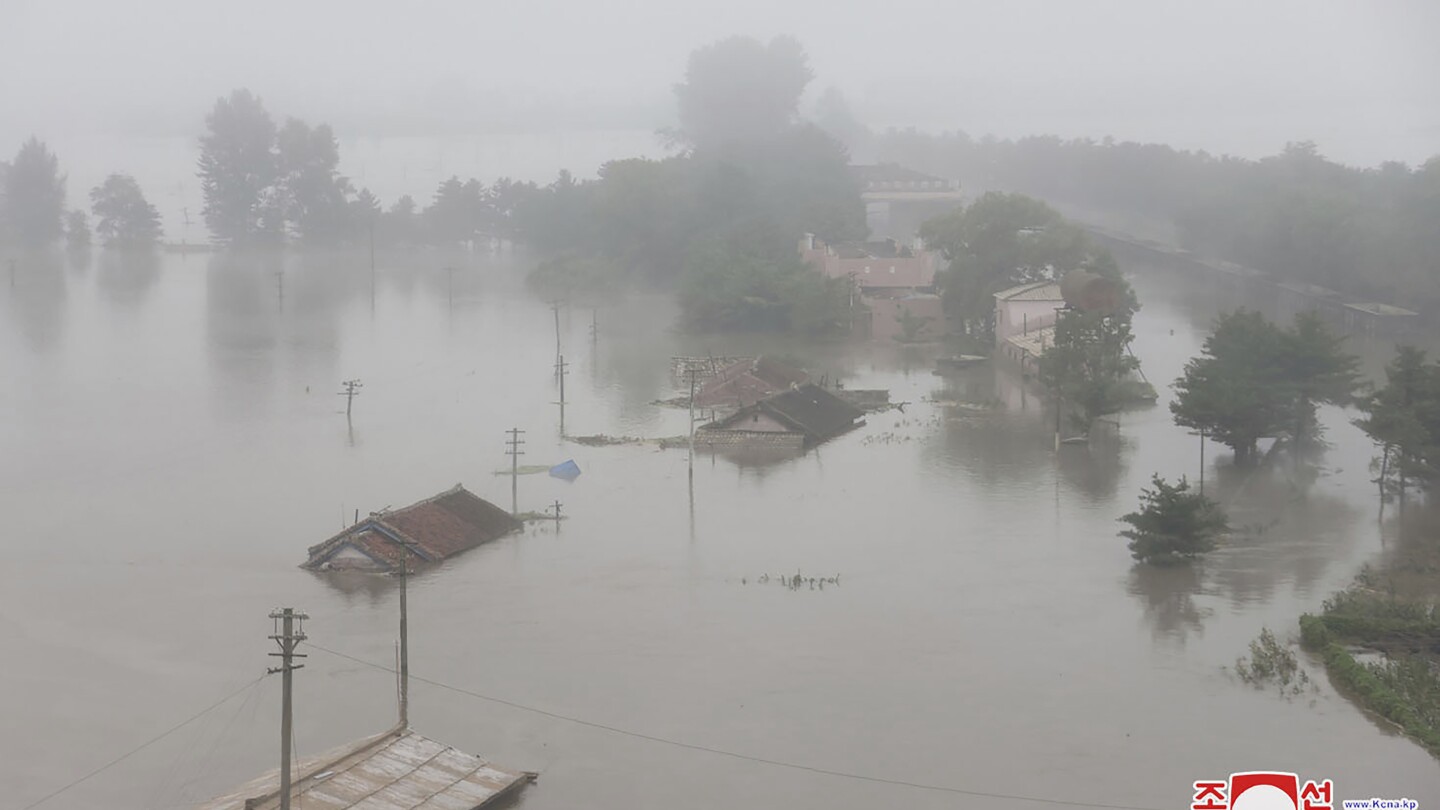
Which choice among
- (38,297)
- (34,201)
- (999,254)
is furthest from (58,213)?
(999,254)

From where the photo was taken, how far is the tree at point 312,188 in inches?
1698

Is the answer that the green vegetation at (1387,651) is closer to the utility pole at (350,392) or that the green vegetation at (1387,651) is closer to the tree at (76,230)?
the utility pole at (350,392)

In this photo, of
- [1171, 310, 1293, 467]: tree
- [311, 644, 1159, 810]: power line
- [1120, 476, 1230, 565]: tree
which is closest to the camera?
[311, 644, 1159, 810]: power line

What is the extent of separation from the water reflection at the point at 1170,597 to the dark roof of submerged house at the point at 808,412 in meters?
4.70

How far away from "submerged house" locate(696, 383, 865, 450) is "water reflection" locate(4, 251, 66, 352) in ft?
39.3

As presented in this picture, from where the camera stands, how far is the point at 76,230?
149 feet

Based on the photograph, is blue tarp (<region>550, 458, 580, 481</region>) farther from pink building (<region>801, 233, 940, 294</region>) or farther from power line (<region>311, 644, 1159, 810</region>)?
Result: pink building (<region>801, 233, 940, 294</region>)

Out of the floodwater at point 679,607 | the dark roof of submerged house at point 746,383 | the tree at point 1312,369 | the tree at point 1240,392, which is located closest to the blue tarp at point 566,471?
the floodwater at point 679,607

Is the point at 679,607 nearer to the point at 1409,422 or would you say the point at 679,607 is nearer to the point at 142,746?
the point at 142,746

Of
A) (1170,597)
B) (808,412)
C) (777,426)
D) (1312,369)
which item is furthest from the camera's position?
(808,412)

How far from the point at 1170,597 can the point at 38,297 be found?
26109 mm

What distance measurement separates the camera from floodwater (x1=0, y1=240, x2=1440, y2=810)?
6.86 meters

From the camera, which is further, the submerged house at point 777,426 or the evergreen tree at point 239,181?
the evergreen tree at point 239,181

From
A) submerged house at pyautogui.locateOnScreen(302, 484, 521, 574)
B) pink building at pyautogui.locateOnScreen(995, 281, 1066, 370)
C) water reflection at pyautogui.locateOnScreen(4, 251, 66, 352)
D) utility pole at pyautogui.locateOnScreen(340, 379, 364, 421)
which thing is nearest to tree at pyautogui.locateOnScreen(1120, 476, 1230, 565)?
submerged house at pyautogui.locateOnScreen(302, 484, 521, 574)
